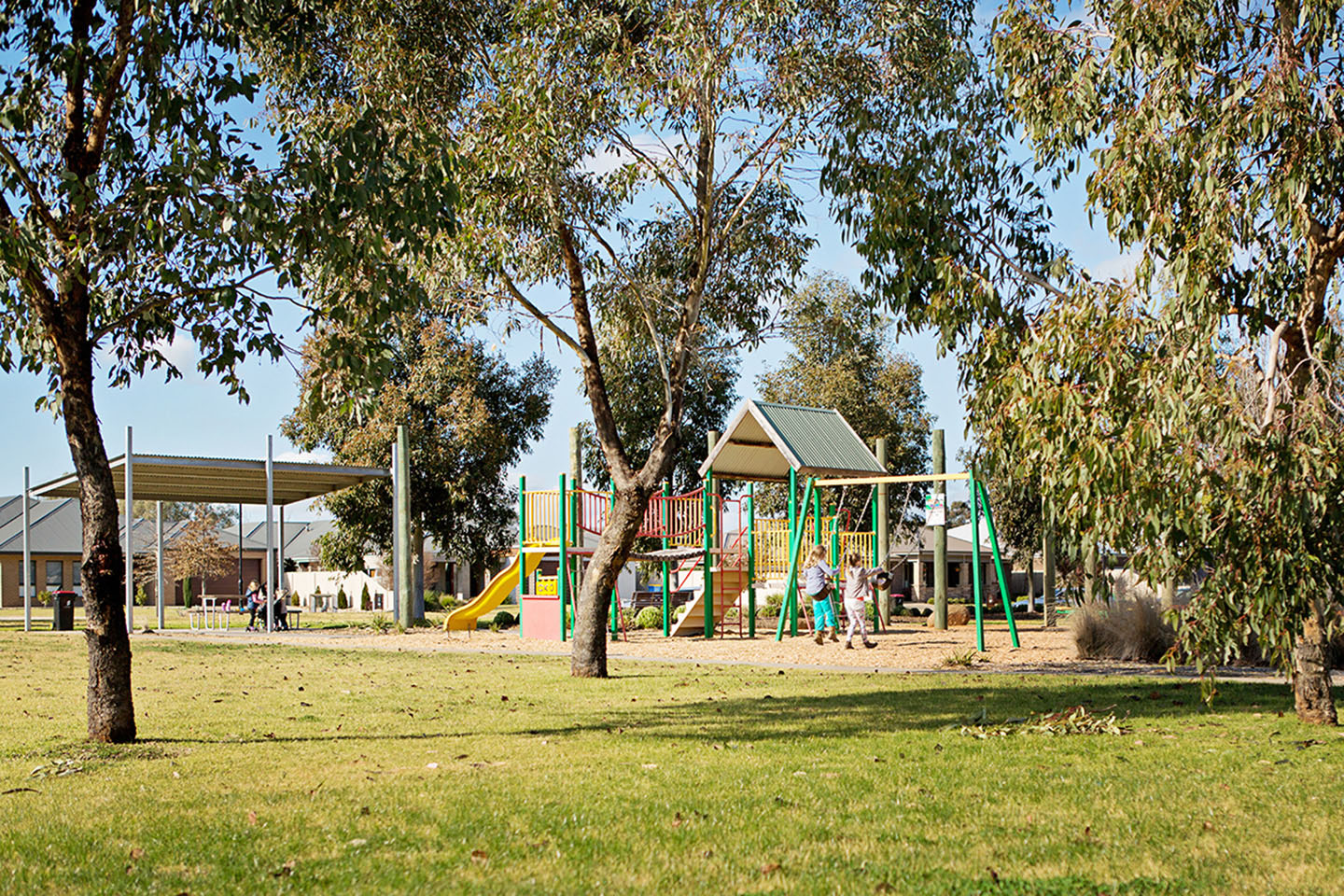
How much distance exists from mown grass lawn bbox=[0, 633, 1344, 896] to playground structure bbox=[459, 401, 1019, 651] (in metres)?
11.3

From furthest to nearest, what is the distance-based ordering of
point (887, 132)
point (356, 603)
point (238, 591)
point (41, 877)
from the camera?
point (238, 591)
point (356, 603)
point (887, 132)
point (41, 877)

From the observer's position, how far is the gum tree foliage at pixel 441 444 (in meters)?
35.2

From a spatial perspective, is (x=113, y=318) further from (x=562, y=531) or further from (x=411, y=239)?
(x=562, y=531)

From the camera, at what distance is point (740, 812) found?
6.33 m

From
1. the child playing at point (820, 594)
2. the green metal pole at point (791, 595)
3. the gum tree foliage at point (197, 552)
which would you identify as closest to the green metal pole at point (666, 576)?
the green metal pole at point (791, 595)

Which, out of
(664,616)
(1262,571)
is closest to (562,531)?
(664,616)

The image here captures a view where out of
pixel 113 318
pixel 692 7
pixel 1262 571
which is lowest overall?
pixel 1262 571

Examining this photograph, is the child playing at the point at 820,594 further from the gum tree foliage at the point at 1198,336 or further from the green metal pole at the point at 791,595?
the gum tree foliage at the point at 1198,336

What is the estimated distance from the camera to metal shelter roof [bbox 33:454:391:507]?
26422mm

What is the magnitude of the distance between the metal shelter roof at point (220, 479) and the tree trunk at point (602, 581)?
14.2 metres

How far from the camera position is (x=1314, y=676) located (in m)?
9.41

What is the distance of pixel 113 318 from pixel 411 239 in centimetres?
266

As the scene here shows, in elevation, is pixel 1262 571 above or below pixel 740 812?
above

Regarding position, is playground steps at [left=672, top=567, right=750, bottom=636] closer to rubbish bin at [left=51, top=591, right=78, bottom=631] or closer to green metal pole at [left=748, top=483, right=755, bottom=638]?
green metal pole at [left=748, top=483, right=755, bottom=638]
